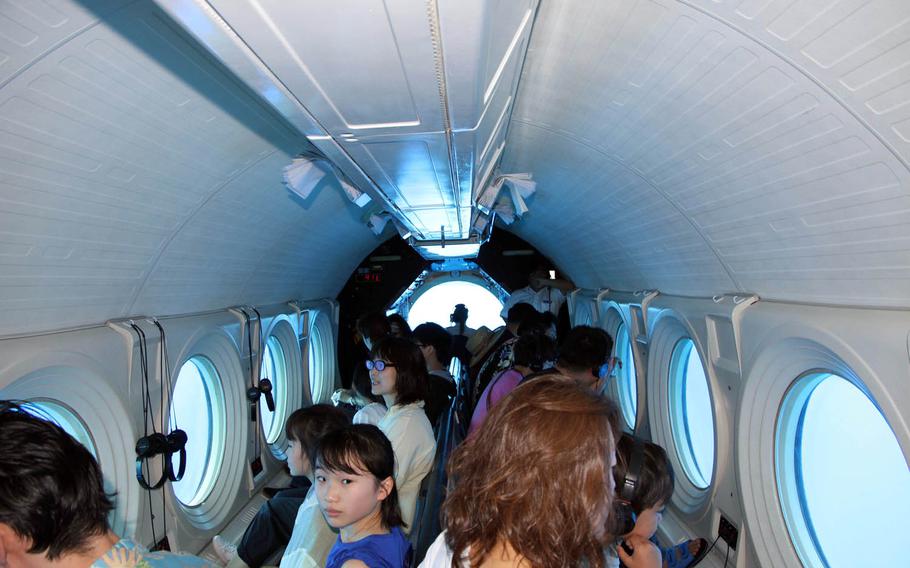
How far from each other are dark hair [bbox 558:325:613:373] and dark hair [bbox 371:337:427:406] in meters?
1.01

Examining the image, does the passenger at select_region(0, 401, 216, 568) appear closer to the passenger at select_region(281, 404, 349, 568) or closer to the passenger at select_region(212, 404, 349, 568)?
the passenger at select_region(281, 404, 349, 568)

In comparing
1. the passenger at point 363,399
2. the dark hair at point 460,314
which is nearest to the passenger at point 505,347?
the passenger at point 363,399

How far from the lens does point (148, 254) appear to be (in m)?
3.53

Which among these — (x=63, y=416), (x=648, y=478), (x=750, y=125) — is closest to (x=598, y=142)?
(x=750, y=125)

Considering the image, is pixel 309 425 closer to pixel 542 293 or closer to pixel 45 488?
pixel 45 488

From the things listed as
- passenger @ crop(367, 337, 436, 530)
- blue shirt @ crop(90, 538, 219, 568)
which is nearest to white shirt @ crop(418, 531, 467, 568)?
blue shirt @ crop(90, 538, 219, 568)

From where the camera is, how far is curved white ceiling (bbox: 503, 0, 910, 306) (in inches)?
67.6

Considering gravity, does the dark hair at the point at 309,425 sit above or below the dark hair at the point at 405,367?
below

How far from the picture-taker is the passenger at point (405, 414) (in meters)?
3.68

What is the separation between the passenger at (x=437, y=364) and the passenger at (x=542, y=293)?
353 cm

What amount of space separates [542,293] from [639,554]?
290 inches

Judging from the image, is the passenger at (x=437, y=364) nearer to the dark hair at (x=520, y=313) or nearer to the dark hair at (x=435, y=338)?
the dark hair at (x=435, y=338)

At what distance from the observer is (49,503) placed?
1.70 meters

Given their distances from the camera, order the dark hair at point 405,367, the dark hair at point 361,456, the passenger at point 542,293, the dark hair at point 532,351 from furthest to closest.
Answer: the passenger at point 542,293 → the dark hair at point 532,351 → the dark hair at point 405,367 → the dark hair at point 361,456
